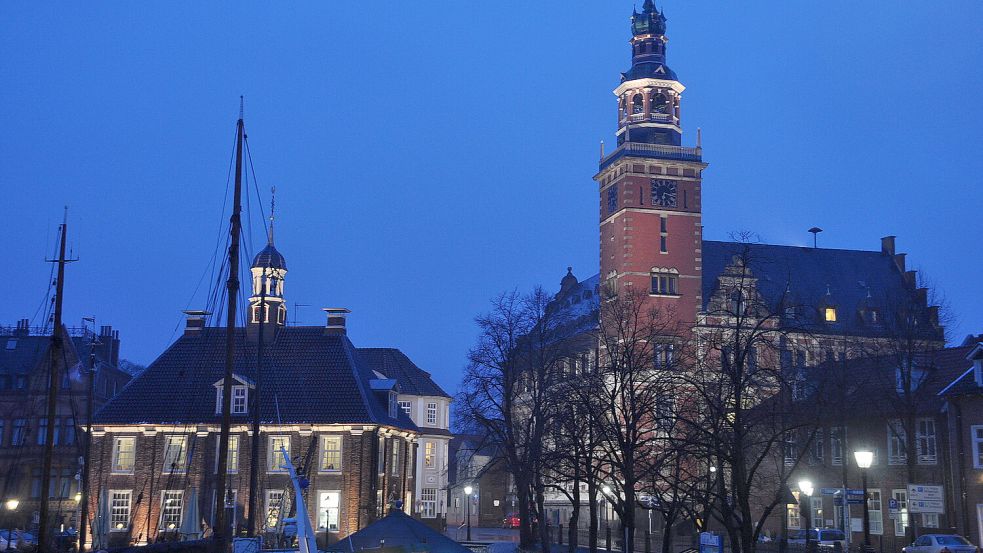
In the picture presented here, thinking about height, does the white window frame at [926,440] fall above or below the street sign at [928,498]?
above

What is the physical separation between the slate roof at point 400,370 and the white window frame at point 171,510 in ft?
82.6

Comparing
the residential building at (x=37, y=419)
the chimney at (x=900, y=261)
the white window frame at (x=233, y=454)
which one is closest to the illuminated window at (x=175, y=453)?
the white window frame at (x=233, y=454)

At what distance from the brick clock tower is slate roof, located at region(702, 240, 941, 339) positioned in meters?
4.49

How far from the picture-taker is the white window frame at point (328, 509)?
6425cm

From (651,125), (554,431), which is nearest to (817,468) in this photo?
(554,431)

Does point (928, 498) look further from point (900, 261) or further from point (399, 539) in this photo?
point (900, 261)

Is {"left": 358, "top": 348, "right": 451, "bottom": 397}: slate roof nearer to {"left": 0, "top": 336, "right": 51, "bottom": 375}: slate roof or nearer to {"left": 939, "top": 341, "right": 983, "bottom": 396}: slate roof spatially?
{"left": 0, "top": 336, "right": 51, "bottom": 375}: slate roof

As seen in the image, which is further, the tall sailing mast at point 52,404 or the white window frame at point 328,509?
the white window frame at point 328,509

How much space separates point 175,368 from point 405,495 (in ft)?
56.6

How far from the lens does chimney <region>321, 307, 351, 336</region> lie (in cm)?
7156

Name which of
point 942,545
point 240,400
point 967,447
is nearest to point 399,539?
point 942,545

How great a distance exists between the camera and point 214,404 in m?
67.4

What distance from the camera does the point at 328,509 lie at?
6425 centimetres

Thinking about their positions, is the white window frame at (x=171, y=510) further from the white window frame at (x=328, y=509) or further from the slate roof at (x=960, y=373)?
the slate roof at (x=960, y=373)
